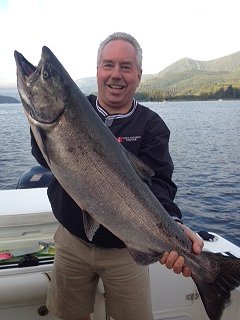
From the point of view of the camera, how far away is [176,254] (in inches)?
131

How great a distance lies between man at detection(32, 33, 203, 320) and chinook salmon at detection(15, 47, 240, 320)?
465mm

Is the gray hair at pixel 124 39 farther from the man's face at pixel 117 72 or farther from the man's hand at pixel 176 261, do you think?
the man's hand at pixel 176 261

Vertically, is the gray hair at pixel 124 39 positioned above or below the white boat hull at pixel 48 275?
above

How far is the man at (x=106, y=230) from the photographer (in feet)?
12.4

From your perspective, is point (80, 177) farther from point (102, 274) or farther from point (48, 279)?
point (48, 279)

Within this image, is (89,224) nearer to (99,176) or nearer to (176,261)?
(99,176)

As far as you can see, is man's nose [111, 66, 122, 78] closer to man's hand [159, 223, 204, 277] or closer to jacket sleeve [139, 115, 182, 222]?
jacket sleeve [139, 115, 182, 222]

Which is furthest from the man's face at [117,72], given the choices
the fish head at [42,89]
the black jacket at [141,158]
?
the fish head at [42,89]

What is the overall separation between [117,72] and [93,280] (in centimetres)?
213

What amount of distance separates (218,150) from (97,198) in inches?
1117

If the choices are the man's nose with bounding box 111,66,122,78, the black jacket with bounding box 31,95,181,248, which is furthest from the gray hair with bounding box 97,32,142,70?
the black jacket with bounding box 31,95,181,248

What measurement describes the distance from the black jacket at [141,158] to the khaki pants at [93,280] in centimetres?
14

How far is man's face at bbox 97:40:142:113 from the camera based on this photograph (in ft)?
12.3

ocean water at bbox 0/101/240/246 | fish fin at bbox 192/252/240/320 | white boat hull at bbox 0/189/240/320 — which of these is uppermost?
fish fin at bbox 192/252/240/320
